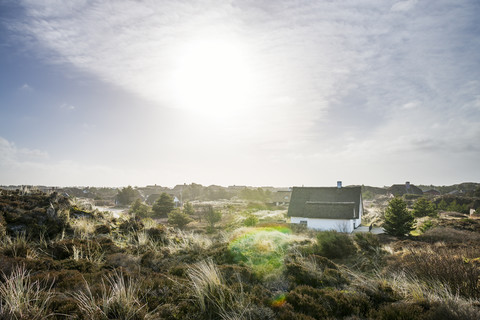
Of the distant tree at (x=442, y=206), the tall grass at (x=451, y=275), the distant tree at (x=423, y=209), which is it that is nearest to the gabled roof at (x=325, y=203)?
the distant tree at (x=423, y=209)

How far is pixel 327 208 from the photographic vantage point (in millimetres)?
29938

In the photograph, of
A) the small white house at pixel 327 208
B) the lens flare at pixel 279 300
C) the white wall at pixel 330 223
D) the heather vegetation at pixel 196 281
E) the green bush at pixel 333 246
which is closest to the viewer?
the heather vegetation at pixel 196 281

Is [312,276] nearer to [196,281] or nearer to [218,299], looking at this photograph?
[218,299]

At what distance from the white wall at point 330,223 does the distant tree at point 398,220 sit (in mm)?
5297

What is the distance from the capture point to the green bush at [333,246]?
11582 millimetres

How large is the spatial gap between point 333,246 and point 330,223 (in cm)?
1844

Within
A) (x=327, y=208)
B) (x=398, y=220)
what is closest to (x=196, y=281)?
(x=398, y=220)

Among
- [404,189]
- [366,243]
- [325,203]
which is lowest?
[366,243]

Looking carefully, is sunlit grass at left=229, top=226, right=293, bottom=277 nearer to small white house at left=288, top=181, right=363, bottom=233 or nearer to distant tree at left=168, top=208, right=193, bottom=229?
distant tree at left=168, top=208, right=193, bottom=229

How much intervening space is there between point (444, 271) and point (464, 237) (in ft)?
47.9

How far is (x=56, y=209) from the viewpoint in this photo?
1141 centimetres

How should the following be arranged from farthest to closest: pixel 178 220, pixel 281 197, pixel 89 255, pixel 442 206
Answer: pixel 281 197 → pixel 442 206 → pixel 178 220 → pixel 89 255

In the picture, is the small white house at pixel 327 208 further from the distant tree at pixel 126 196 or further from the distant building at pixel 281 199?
the distant tree at pixel 126 196

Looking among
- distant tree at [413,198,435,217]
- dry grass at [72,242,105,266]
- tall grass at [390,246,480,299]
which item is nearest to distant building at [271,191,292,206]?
distant tree at [413,198,435,217]
